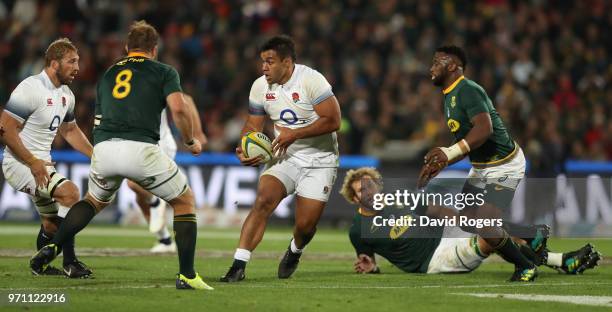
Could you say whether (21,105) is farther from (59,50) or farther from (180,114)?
(180,114)

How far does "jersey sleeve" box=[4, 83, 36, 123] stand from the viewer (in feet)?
34.8

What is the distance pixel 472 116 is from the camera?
10.6m

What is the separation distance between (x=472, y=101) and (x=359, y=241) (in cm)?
203

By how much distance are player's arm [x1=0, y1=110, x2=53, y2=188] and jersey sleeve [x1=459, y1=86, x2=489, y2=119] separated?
4067 mm

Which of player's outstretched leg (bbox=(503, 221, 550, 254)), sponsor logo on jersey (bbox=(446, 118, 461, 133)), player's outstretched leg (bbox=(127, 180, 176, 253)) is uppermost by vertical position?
sponsor logo on jersey (bbox=(446, 118, 461, 133))

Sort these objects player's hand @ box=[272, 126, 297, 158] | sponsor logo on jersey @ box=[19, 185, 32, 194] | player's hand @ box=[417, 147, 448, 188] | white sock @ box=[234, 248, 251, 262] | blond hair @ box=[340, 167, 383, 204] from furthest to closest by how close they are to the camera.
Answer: blond hair @ box=[340, 167, 383, 204] < sponsor logo on jersey @ box=[19, 185, 32, 194] < player's hand @ box=[272, 126, 297, 158] < white sock @ box=[234, 248, 251, 262] < player's hand @ box=[417, 147, 448, 188]

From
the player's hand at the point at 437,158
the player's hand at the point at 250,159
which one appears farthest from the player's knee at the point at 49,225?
the player's hand at the point at 437,158

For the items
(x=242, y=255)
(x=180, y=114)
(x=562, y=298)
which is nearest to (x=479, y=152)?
(x=562, y=298)

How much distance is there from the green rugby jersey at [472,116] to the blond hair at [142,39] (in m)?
3.03

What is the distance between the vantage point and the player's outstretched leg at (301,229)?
10.9 m

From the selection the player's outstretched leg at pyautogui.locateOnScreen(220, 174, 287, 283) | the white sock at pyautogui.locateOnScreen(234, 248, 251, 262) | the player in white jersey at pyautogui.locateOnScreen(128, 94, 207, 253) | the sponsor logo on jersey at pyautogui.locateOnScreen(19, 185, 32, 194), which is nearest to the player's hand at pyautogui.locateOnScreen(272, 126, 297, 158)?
the player's outstretched leg at pyautogui.locateOnScreen(220, 174, 287, 283)

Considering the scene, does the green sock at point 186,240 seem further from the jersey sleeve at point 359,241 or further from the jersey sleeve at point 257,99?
the jersey sleeve at point 359,241

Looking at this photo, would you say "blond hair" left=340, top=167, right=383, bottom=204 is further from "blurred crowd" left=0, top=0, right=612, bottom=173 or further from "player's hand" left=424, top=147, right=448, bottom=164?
"blurred crowd" left=0, top=0, right=612, bottom=173

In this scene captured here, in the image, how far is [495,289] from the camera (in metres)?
9.87
